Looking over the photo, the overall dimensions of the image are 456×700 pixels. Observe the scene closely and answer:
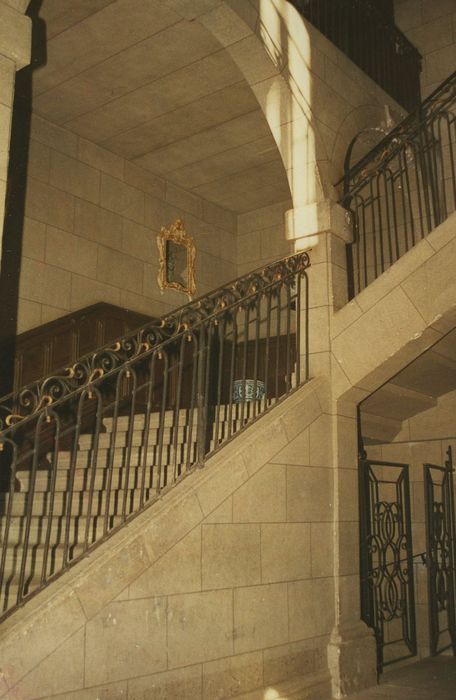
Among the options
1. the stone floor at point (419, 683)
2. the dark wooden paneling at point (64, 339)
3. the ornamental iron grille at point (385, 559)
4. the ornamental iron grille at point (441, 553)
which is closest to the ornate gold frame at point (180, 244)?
the dark wooden paneling at point (64, 339)

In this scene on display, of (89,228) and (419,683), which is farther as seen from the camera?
(89,228)

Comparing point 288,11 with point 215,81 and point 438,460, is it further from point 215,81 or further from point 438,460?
point 438,460

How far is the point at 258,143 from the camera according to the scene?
27.1 feet

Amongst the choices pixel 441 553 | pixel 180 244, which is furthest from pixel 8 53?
pixel 441 553

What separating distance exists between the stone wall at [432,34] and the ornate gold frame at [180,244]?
3.33 metres

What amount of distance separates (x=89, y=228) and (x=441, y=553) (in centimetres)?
487

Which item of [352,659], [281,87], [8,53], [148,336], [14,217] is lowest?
[352,659]

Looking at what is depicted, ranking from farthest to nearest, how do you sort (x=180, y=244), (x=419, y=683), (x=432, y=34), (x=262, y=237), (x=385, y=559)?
1. (x=262, y=237)
2. (x=180, y=244)
3. (x=432, y=34)
4. (x=385, y=559)
5. (x=419, y=683)

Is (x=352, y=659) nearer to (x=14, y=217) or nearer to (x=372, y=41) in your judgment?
(x=14, y=217)

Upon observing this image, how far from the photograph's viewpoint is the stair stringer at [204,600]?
3539 millimetres

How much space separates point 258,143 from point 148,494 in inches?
186

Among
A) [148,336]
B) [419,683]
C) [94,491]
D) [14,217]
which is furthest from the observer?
[14,217]

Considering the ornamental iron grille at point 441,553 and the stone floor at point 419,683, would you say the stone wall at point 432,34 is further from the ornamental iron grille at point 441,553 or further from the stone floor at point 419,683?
the stone floor at point 419,683

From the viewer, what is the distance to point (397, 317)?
211 inches
